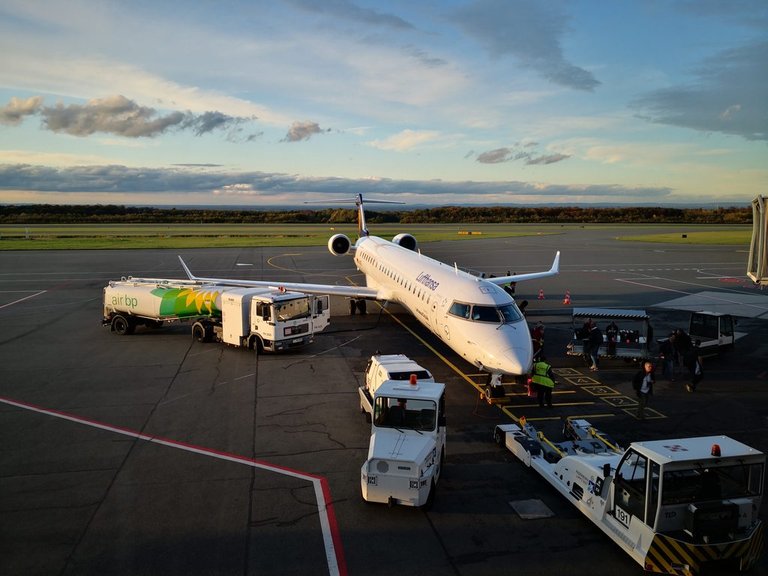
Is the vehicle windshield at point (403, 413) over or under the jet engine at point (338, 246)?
under

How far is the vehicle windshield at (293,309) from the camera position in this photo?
80.6 ft

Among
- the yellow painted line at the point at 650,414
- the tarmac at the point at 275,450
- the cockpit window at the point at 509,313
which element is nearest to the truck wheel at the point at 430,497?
the tarmac at the point at 275,450

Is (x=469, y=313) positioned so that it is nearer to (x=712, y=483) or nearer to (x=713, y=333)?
(x=712, y=483)

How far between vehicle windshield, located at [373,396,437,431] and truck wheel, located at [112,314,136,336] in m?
20.4

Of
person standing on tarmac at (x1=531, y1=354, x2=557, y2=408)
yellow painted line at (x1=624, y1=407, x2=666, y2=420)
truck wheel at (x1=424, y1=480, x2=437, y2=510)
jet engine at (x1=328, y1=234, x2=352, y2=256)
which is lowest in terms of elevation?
yellow painted line at (x1=624, y1=407, x2=666, y2=420)

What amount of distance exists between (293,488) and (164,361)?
514 inches

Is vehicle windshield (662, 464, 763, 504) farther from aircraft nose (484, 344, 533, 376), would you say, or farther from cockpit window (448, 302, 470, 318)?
cockpit window (448, 302, 470, 318)

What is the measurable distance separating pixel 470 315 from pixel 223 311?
40.2 feet

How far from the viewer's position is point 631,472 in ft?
32.8

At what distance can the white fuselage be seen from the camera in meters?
17.1

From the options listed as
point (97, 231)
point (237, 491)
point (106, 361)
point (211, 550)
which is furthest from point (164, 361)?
point (97, 231)

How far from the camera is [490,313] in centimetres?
1848

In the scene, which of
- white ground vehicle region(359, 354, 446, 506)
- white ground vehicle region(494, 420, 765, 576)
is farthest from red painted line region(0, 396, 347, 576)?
white ground vehicle region(494, 420, 765, 576)

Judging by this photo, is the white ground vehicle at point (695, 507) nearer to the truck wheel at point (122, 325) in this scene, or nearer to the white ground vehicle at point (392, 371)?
the white ground vehicle at point (392, 371)
